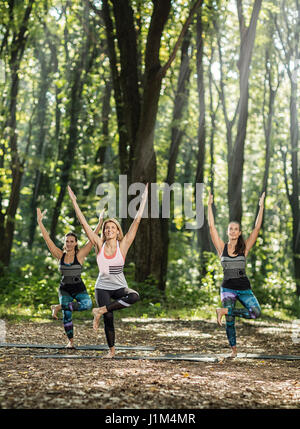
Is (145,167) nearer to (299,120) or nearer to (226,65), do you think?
(226,65)

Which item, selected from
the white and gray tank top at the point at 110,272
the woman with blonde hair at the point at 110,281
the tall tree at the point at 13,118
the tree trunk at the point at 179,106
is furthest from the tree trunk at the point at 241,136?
the white and gray tank top at the point at 110,272

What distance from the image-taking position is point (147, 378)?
6.90 metres

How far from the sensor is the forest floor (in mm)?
5754

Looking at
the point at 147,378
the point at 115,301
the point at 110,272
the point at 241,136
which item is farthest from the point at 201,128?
the point at 147,378

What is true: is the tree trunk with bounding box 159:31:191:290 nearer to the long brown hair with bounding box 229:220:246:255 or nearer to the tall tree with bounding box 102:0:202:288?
the tall tree with bounding box 102:0:202:288

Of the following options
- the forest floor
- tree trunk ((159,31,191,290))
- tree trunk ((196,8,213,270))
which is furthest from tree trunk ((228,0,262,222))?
the forest floor

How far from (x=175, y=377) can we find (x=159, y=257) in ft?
35.6

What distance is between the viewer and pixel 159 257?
703 inches

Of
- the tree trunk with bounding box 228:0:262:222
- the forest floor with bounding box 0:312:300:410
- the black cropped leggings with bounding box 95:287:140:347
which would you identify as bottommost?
the forest floor with bounding box 0:312:300:410

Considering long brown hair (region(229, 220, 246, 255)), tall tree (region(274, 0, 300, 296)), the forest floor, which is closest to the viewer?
the forest floor

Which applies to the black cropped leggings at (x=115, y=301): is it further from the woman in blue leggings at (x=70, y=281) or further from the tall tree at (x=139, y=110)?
the tall tree at (x=139, y=110)

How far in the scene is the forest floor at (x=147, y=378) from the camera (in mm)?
5754

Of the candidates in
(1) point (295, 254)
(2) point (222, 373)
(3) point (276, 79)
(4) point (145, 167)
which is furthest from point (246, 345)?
(3) point (276, 79)

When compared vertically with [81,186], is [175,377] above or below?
below
